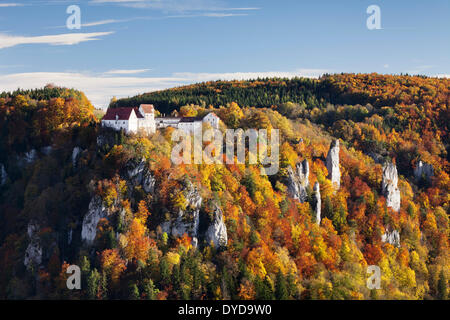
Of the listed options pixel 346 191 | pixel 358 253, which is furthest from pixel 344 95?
pixel 358 253

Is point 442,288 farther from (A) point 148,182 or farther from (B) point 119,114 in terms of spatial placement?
(B) point 119,114

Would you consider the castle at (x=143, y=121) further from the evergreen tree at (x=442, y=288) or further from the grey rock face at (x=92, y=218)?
the evergreen tree at (x=442, y=288)

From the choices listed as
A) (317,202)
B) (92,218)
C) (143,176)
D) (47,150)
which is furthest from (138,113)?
(317,202)

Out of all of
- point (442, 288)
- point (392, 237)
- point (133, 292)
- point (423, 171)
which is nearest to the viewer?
point (133, 292)

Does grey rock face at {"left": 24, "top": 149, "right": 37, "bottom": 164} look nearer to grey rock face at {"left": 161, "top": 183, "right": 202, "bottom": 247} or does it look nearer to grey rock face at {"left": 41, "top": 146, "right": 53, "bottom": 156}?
grey rock face at {"left": 41, "top": 146, "right": 53, "bottom": 156}

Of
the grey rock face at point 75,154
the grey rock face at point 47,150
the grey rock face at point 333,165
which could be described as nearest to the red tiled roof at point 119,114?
the grey rock face at point 75,154

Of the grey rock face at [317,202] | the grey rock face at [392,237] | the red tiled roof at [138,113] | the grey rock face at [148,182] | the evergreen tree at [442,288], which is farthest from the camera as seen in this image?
the grey rock face at [392,237]
